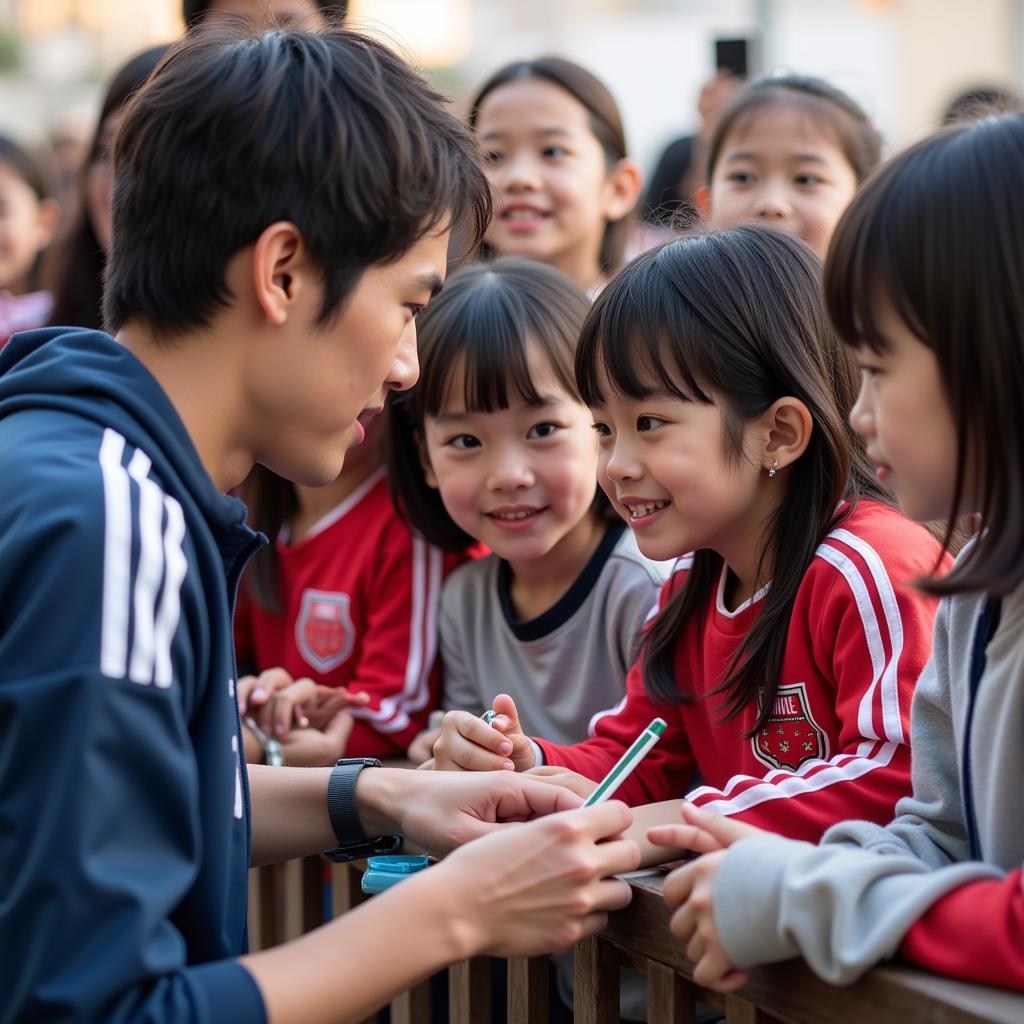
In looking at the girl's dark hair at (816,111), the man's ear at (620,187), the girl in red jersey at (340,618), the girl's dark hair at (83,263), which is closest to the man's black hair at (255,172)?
the girl in red jersey at (340,618)

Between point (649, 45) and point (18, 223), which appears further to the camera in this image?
point (649, 45)

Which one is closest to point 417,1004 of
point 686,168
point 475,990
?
point 475,990

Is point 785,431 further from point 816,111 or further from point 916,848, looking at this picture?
point 816,111

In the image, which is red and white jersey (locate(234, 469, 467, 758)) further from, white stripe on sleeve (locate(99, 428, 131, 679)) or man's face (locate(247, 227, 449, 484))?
white stripe on sleeve (locate(99, 428, 131, 679))

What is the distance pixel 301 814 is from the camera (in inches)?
73.6

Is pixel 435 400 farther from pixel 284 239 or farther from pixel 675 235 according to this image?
pixel 284 239

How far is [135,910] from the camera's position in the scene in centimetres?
119

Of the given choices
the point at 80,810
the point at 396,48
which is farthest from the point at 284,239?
the point at 80,810

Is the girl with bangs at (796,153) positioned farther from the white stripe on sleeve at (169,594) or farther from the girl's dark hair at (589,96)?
the white stripe on sleeve at (169,594)

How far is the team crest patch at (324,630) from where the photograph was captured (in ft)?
9.29

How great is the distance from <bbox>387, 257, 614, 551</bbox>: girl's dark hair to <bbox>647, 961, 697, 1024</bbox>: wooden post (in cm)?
117

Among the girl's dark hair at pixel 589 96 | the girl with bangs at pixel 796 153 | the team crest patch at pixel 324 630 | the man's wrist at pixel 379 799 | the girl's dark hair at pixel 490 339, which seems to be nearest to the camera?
the man's wrist at pixel 379 799

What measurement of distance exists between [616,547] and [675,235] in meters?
0.62

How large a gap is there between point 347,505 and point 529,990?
139 centimetres
